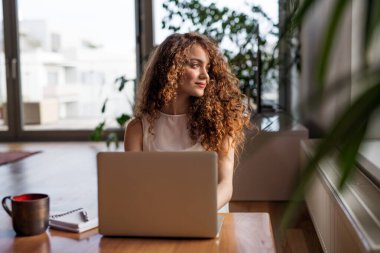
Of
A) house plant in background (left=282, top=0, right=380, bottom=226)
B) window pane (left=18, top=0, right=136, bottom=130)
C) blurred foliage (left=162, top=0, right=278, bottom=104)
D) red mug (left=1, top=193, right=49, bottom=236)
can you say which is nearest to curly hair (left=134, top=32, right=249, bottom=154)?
red mug (left=1, top=193, right=49, bottom=236)

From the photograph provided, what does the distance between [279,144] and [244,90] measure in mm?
944

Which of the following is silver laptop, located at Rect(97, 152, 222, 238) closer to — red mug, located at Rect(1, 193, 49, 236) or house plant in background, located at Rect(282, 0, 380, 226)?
red mug, located at Rect(1, 193, 49, 236)

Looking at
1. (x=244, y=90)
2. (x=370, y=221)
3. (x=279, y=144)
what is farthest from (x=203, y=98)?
(x=244, y=90)

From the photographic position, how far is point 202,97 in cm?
179

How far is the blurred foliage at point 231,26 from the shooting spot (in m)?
4.44

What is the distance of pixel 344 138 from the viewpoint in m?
0.32

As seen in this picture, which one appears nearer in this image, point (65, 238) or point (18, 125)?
point (65, 238)

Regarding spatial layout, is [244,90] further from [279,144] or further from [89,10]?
[89,10]

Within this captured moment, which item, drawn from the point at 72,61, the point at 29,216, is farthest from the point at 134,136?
the point at 72,61

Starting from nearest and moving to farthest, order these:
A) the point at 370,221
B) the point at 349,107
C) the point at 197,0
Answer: the point at 349,107, the point at 370,221, the point at 197,0

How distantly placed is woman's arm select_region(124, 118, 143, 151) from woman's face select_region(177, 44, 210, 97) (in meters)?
0.18

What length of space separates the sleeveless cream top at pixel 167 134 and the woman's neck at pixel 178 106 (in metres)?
0.02

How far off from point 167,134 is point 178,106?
10 centimetres

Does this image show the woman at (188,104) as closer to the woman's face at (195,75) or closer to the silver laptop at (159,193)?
the woman's face at (195,75)
